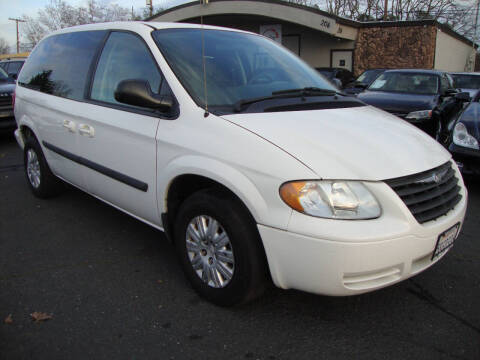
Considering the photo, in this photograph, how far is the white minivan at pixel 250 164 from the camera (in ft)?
6.85

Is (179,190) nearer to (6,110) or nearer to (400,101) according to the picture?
(400,101)

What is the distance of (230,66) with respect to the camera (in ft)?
9.87

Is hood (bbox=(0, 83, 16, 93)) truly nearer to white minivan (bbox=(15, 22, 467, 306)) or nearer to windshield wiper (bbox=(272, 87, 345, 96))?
white minivan (bbox=(15, 22, 467, 306))

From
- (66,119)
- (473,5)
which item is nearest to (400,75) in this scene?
(66,119)

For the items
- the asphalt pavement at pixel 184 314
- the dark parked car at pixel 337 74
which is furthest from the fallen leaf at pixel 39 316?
the dark parked car at pixel 337 74

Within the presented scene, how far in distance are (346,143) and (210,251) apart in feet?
3.38

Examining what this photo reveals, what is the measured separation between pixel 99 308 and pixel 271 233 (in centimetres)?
128

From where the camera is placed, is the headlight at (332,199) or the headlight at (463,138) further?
the headlight at (463,138)

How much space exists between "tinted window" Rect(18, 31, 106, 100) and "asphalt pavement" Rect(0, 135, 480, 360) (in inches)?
56.4

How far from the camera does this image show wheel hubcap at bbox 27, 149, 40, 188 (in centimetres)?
457

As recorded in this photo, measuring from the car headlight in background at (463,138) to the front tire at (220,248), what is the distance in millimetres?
3727

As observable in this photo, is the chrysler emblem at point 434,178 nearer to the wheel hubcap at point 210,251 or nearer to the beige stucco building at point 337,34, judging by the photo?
the wheel hubcap at point 210,251

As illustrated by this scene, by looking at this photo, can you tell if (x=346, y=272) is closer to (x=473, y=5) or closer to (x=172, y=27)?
(x=172, y=27)

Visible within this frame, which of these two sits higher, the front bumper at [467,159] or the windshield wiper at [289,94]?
the windshield wiper at [289,94]
